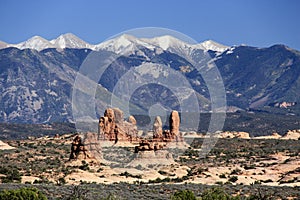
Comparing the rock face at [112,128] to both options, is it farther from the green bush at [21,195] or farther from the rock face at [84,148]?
the green bush at [21,195]

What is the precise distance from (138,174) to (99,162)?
6923 millimetres

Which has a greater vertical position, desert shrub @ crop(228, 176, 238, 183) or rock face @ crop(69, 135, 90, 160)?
rock face @ crop(69, 135, 90, 160)

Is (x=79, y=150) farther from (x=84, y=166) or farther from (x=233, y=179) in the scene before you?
(x=233, y=179)

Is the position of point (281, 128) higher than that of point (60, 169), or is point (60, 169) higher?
point (281, 128)

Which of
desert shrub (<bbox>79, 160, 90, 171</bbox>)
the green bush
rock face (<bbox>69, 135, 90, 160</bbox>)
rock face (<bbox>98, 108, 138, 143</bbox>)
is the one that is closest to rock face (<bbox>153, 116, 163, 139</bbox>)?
rock face (<bbox>98, 108, 138, 143</bbox>)

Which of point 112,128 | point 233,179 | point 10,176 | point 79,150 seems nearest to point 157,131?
point 112,128

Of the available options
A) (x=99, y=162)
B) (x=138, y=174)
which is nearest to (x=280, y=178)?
(x=138, y=174)

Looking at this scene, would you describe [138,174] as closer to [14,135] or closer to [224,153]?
[224,153]

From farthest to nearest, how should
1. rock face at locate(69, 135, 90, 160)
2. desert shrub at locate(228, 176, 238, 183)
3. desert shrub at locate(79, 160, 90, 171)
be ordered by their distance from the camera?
1. rock face at locate(69, 135, 90, 160)
2. desert shrub at locate(79, 160, 90, 171)
3. desert shrub at locate(228, 176, 238, 183)

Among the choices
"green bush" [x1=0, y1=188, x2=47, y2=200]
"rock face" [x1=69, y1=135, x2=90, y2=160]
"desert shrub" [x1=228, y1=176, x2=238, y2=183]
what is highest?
"rock face" [x1=69, y1=135, x2=90, y2=160]

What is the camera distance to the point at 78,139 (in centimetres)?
7025

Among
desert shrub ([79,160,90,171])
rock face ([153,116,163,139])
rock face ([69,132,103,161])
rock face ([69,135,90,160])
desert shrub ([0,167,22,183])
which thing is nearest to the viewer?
desert shrub ([0,167,22,183])

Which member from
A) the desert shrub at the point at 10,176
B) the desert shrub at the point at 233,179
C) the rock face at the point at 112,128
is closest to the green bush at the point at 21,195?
the desert shrub at the point at 10,176

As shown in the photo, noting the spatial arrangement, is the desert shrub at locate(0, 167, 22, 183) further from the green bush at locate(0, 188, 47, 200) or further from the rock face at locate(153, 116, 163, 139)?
the rock face at locate(153, 116, 163, 139)
